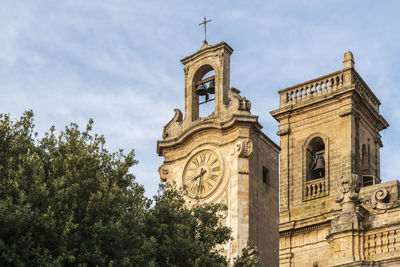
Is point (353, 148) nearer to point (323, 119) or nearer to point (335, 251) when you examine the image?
point (323, 119)

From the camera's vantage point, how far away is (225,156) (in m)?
30.0

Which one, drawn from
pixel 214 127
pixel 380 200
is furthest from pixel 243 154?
pixel 380 200

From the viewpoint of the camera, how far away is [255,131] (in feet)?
98.6

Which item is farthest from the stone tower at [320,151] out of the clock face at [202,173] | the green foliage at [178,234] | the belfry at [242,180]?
the green foliage at [178,234]

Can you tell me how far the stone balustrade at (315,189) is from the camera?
40.7 meters

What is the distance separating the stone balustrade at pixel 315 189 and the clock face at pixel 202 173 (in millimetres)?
11248

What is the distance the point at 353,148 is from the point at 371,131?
3.26 m

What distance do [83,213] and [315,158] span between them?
22.2 metres

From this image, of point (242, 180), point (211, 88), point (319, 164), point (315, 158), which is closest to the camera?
point (242, 180)

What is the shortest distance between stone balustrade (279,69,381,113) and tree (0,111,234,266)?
1892 centimetres

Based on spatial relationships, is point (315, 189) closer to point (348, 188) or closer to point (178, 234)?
point (348, 188)

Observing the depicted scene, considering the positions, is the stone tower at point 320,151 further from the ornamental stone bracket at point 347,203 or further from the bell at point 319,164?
the ornamental stone bracket at point 347,203

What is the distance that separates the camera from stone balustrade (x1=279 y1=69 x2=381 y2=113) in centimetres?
4197

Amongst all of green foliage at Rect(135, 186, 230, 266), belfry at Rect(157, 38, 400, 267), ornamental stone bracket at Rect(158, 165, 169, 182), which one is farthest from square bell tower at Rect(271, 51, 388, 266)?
green foliage at Rect(135, 186, 230, 266)
